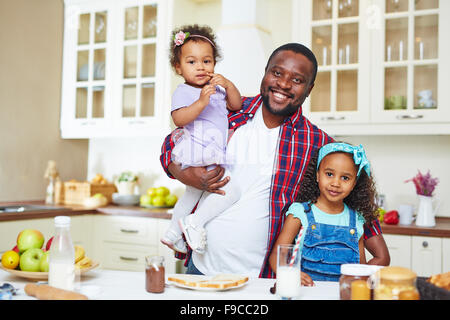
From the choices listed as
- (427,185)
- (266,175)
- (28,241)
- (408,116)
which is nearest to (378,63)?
(408,116)

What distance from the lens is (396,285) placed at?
108cm

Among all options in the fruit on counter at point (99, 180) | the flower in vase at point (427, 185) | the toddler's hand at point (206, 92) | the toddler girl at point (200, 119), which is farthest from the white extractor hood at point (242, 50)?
the fruit on counter at point (99, 180)

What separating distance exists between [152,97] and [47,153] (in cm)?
95

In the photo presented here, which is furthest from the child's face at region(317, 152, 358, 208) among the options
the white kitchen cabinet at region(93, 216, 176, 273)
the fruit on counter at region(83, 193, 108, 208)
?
the fruit on counter at region(83, 193, 108, 208)

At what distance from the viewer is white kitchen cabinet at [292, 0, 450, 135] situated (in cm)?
292

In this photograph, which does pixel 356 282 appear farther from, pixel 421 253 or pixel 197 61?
pixel 421 253

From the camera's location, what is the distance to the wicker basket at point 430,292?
1040 millimetres

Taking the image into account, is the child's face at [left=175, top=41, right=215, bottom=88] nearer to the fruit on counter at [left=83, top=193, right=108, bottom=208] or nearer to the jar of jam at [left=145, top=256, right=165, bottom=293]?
the jar of jam at [left=145, top=256, right=165, bottom=293]

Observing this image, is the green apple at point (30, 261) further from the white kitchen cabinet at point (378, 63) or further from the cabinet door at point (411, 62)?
Answer: the cabinet door at point (411, 62)

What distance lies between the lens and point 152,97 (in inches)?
144

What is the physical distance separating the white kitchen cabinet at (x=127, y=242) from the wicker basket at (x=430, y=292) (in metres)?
2.29

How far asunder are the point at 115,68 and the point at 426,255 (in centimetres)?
248
